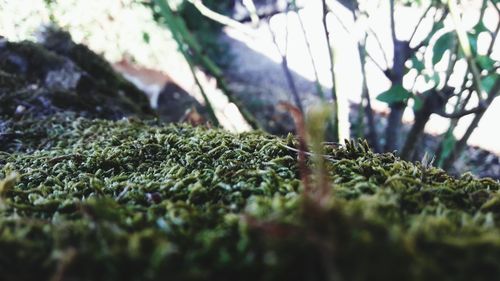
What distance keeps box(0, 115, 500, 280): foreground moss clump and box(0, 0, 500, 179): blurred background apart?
14 centimetres

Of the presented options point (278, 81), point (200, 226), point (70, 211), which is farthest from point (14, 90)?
point (278, 81)

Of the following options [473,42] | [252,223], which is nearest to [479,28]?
[473,42]

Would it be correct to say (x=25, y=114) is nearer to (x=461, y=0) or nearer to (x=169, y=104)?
(x=461, y=0)

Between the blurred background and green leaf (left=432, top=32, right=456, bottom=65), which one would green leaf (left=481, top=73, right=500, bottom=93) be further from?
green leaf (left=432, top=32, right=456, bottom=65)

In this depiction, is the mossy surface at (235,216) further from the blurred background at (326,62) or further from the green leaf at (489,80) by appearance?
the green leaf at (489,80)

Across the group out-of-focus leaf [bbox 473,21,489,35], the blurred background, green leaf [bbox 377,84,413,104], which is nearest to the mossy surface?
the blurred background

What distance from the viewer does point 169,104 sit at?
375 centimetres

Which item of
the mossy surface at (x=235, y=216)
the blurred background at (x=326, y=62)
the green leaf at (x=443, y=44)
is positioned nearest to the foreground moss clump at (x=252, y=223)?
the mossy surface at (x=235, y=216)

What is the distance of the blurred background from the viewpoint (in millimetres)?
1591

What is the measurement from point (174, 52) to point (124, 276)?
4.08 metres

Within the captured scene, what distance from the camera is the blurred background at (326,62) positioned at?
62.6 inches

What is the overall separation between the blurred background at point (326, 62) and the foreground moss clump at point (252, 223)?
14cm

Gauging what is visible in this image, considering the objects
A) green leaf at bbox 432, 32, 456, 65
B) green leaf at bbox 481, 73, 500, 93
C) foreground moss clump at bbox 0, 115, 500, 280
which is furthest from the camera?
green leaf at bbox 481, 73, 500, 93

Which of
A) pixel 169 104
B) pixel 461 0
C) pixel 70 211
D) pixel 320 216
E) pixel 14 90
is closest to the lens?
pixel 320 216
